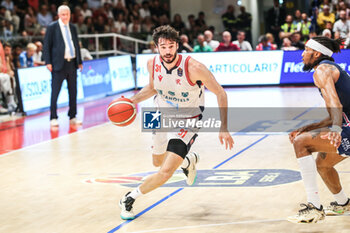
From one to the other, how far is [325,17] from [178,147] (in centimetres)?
1562

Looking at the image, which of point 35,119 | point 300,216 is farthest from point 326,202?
point 35,119

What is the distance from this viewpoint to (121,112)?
6270mm

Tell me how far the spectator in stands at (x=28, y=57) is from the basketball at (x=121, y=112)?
9201mm

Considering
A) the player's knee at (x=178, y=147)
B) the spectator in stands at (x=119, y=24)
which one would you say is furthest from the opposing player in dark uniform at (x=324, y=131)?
the spectator in stands at (x=119, y=24)

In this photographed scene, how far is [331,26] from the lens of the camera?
64.1 ft

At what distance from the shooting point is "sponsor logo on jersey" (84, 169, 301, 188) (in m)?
7.15

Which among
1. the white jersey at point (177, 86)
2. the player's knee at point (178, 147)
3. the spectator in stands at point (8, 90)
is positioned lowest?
the spectator in stands at point (8, 90)

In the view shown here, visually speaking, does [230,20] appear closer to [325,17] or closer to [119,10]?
[325,17]

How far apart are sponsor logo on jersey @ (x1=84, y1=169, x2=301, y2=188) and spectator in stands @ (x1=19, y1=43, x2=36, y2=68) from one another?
804 cm

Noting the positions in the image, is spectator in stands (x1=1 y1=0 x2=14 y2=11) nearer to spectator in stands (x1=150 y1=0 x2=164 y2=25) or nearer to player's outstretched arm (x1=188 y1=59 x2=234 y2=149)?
spectator in stands (x1=150 y1=0 x2=164 y2=25)

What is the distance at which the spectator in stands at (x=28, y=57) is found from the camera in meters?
15.0

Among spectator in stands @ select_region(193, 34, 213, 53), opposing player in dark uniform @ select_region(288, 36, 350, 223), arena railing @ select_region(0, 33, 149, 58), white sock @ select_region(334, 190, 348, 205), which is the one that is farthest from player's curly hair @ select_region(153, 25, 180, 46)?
spectator in stands @ select_region(193, 34, 213, 53)

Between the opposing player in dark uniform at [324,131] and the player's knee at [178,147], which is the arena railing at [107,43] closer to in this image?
the player's knee at [178,147]

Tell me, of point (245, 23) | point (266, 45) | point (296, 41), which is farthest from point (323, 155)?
point (245, 23)
